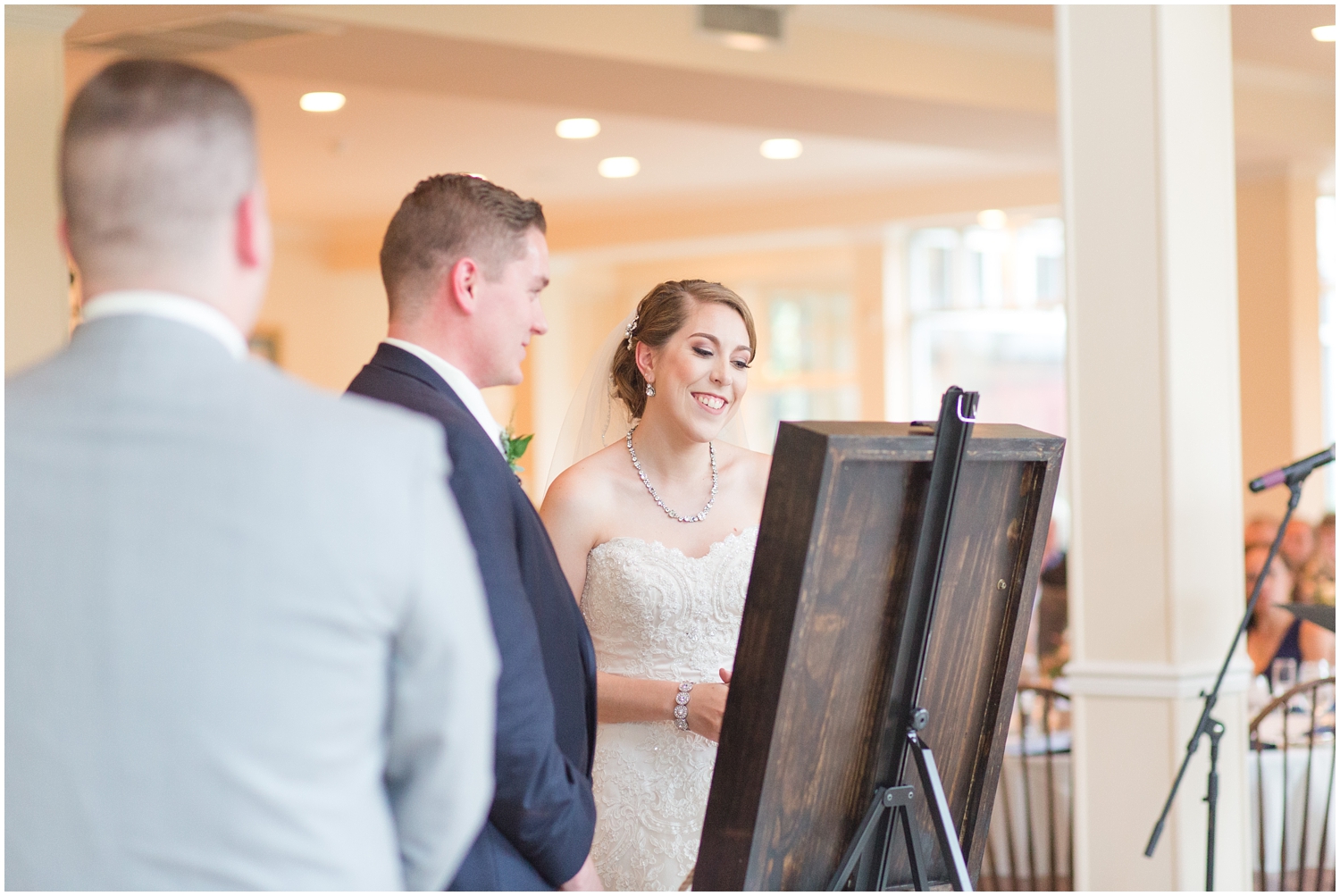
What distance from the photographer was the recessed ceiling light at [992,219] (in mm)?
9844

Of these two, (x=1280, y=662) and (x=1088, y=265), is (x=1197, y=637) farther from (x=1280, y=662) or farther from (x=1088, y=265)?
(x=1280, y=662)

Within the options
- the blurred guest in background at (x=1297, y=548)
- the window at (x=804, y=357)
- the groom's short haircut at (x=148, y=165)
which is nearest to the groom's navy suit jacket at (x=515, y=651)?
the groom's short haircut at (x=148, y=165)

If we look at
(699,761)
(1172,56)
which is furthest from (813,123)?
(699,761)

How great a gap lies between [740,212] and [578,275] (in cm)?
287

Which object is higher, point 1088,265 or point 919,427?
point 1088,265

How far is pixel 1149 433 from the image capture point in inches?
141

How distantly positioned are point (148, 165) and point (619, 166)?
315 inches

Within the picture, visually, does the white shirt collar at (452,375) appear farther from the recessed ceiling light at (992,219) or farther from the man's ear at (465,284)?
the recessed ceiling light at (992,219)

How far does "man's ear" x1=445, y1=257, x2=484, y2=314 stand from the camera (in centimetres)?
174

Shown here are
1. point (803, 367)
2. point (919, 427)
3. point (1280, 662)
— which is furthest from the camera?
point (803, 367)

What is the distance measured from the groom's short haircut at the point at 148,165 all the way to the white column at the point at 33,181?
3597 mm

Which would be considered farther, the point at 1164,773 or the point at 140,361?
the point at 1164,773

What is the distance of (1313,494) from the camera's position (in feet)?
26.5

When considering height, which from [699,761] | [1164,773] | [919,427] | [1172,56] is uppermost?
[1172,56]
